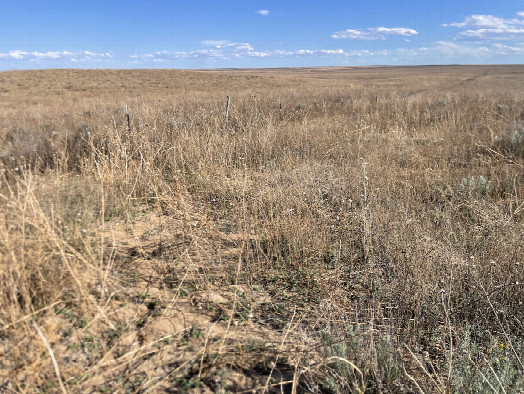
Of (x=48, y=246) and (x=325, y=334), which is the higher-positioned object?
(x=48, y=246)

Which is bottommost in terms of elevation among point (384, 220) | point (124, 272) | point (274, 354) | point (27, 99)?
point (274, 354)

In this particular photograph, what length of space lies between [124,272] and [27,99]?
2505 centimetres

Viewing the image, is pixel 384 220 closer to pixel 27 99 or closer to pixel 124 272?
pixel 124 272

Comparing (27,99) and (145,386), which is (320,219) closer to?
(145,386)

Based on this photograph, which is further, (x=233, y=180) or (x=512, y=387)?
(x=233, y=180)

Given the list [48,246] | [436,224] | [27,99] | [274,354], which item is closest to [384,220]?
[436,224]

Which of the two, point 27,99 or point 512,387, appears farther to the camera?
point 27,99

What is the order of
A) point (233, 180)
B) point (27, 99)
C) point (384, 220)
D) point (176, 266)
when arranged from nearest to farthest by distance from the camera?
point (176, 266)
point (384, 220)
point (233, 180)
point (27, 99)

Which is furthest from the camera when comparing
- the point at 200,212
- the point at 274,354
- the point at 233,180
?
the point at 233,180

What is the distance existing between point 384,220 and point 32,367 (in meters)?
3.34

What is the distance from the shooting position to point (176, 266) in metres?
3.50

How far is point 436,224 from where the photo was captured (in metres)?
4.18

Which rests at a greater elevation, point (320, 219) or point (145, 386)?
point (320, 219)

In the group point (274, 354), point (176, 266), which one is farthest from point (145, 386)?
point (176, 266)
